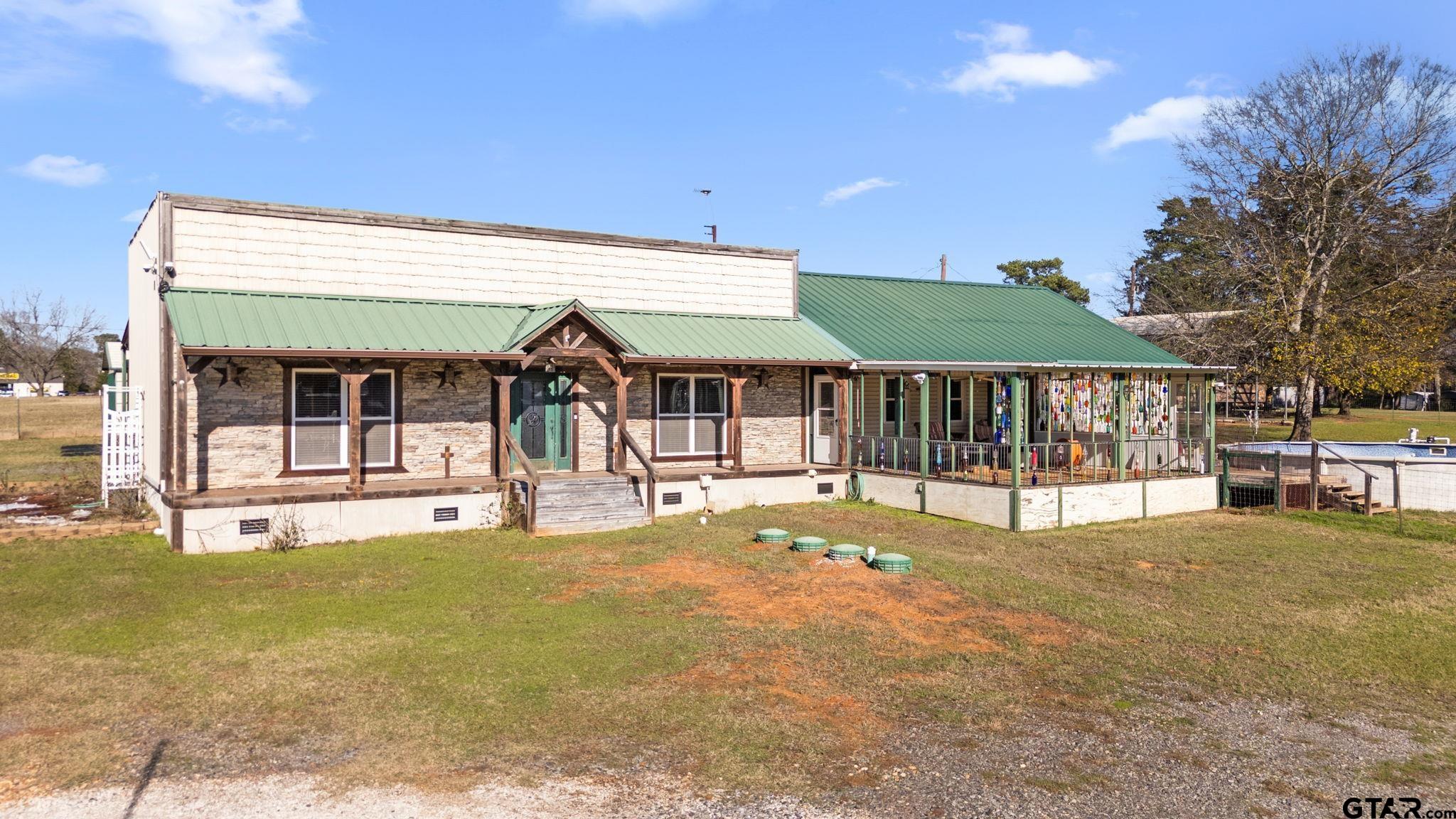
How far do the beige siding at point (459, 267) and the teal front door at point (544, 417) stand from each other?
1760 mm

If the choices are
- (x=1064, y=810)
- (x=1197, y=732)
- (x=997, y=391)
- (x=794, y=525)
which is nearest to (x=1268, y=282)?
(x=997, y=391)

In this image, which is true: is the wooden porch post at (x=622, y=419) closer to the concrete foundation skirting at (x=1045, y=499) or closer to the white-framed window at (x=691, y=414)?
the white-framed window at (x=691, y=414)

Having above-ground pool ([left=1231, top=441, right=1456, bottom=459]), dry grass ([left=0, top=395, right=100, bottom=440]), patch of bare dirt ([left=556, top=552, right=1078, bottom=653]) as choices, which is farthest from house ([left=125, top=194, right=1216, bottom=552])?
dry grass ([left=0, top=395, right=100, bottom=440])

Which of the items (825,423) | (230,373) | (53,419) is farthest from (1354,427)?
(53,419)

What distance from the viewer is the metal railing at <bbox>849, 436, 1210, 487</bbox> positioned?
57.8ft

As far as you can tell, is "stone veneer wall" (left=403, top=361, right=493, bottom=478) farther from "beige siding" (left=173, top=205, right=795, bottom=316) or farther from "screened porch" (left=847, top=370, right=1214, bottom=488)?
"screened porch" (left=847, top=370, right=1214, bottom=488)

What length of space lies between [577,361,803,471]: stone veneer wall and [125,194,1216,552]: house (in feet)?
0.14

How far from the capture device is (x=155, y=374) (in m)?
16.6

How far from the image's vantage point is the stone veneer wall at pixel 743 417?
18.3m

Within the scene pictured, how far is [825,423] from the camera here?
20859 mm

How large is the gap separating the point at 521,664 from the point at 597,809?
3065 millimetres

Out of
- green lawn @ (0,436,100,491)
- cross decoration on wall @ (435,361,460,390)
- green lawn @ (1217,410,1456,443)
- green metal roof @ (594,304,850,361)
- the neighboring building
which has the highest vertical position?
the neighboring building

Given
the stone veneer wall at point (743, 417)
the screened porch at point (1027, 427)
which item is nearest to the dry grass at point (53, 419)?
the stone veneer wall at point (743, 417)

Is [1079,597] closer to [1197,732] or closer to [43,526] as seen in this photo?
[1197,732]
